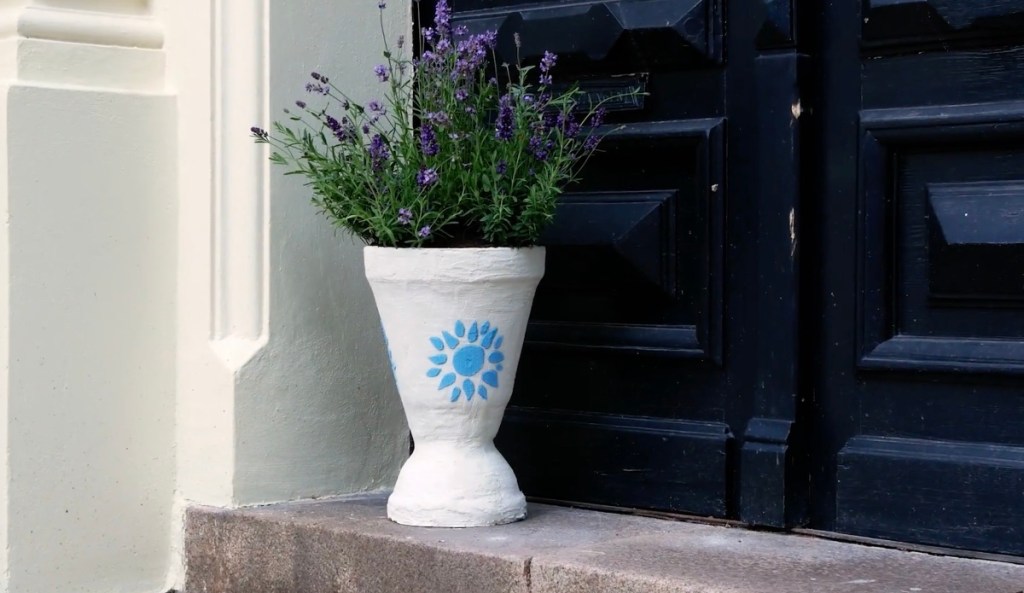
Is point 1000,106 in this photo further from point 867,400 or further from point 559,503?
point 559,503

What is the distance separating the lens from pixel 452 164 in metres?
2.37

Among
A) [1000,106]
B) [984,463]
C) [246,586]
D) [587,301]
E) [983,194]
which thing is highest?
[1000,106]

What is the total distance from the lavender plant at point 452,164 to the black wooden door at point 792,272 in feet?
0.58

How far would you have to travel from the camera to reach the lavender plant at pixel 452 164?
2.36 meters

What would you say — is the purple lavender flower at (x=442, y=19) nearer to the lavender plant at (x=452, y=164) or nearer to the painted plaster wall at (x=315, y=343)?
the lavender plant at (x=452, y=164)

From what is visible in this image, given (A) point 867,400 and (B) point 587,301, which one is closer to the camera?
(A) point 867,400

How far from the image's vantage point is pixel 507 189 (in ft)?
7.82

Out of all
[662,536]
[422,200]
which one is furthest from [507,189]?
[662,536]

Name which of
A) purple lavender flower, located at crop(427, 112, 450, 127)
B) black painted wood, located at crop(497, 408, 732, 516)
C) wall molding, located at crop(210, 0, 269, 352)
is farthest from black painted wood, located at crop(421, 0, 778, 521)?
wall molding, located at crop(210, 0, 269, 352)

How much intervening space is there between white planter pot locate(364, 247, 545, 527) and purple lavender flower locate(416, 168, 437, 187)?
115 mm

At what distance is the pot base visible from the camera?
2398mm

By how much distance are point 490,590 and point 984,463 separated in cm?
80

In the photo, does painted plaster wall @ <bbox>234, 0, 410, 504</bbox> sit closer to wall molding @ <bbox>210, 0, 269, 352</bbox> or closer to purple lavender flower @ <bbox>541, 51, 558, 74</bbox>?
wall molding @ <bbox>210, 0, 269, 352</bbox>

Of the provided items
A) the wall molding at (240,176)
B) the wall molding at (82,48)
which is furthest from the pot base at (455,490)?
the wall molding at (82,48)
